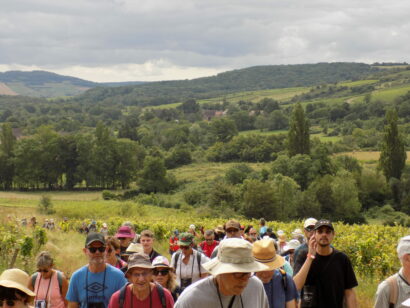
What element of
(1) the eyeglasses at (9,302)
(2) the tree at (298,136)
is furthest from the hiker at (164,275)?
(2) the tree at (298,136)

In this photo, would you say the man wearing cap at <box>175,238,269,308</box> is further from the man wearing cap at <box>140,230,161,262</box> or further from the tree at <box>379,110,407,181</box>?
the tree at <box>379,110,407,181</box>

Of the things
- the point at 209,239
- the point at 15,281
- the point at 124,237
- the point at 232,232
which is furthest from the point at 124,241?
the point at 15,281

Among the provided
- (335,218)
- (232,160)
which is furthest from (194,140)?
(335,218)

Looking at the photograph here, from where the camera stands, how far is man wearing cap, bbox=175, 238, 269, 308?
3303 millimetres

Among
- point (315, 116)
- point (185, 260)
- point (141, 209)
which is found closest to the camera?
point (185, 260)

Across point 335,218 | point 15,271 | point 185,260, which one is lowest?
point 335,218

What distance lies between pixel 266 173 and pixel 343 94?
402 ft

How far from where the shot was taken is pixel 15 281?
3840 millimetres

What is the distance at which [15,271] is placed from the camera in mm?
3957

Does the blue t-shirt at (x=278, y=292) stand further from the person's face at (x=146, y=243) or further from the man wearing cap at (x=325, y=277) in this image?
the person's face at (x=146, y=243)

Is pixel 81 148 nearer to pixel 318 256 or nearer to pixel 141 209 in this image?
pixel 141 209

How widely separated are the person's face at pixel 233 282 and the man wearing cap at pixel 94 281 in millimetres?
2208

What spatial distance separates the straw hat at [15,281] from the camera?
3.75m

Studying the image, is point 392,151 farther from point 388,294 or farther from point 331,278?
point 388,294
